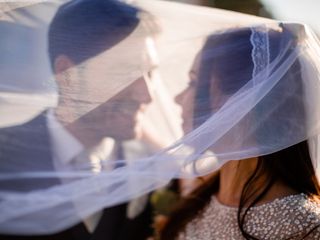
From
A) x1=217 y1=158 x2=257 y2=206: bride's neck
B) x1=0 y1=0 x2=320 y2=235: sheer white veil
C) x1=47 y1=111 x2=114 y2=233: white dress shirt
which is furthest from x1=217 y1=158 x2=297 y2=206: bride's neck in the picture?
x1=47 y1=111 x2=114 y2=233: white dress shirt

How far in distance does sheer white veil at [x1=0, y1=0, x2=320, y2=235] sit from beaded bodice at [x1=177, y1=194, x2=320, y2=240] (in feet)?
0.48

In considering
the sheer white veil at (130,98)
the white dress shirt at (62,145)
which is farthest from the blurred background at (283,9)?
the white dress shirt at (62,145)

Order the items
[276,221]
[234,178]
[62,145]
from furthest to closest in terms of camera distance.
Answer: [234,178] → [276,221] → [62,145]

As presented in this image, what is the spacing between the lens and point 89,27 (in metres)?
0.84

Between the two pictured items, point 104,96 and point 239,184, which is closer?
point 104,96

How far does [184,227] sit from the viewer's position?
3.91ft

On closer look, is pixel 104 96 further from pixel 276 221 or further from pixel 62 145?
pixel 276 221

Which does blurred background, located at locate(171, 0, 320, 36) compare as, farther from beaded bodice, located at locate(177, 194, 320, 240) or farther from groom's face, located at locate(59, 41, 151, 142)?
beaded bodice, located at locate(177, 194, 320, 240)

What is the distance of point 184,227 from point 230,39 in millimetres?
540

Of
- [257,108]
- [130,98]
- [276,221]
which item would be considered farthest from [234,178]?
[130,98]

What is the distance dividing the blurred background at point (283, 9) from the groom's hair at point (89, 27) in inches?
5.8

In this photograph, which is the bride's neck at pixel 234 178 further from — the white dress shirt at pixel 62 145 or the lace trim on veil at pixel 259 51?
the white dress shirt at pixel 62 145

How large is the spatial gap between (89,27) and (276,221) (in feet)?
1.78

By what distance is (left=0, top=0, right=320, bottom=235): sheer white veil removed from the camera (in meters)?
0.82
